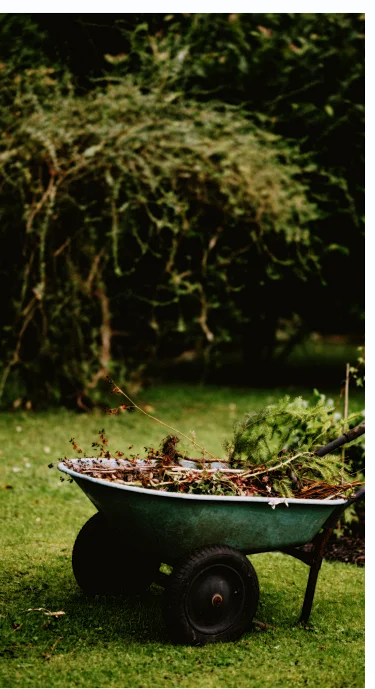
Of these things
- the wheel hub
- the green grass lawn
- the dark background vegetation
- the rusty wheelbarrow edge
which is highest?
the dark background vegetation

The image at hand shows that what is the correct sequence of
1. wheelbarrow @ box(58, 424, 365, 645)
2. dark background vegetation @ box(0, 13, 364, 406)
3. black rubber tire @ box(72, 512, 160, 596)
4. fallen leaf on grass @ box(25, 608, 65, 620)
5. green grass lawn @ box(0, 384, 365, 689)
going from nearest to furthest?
green grass lawn @ box(0, 384, 365, 689)
wheelbarrow @ box(58, 424, 365, 645)
fallen leaf on grass @ box(25, 608, 65, 620)
black rubber tire @ box(72, 512, 160, 596)
dark background vegetation @ box(0, 13, 364, 406)

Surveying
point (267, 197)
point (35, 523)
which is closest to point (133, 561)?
point (35, 523)

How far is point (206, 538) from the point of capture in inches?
120

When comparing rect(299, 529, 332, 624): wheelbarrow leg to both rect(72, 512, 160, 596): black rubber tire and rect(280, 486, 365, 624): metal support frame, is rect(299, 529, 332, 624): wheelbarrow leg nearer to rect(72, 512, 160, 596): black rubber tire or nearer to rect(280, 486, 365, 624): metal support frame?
rect(280, 486, 365, 624): metal support frame

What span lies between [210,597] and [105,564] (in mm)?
658

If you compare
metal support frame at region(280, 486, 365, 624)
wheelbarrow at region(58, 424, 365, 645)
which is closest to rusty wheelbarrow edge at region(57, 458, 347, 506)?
wheelbarrow at region(58, 424, 365, 645)

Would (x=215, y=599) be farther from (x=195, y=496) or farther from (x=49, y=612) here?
(x=49, y=612)

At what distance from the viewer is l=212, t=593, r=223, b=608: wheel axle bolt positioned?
118 inches

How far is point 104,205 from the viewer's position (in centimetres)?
714

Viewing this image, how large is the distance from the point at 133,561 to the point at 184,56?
227 inches

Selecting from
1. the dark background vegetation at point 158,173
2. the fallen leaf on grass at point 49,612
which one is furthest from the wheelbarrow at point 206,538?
the dark background vegetation at point 158,173

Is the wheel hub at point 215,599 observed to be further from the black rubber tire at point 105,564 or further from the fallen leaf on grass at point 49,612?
the fallen leaf on grass at point 49,612

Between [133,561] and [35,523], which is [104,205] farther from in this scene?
[133,561]
